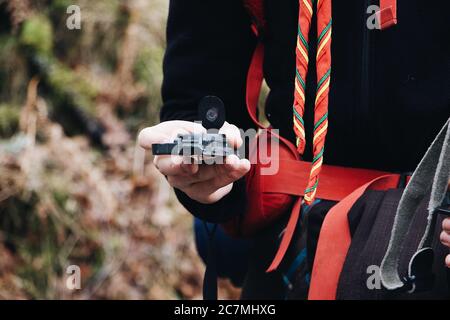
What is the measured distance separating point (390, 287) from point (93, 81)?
2292mm

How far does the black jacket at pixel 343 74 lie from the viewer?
111cm

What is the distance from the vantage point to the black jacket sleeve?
Answer: 130 centimetres

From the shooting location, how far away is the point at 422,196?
1.05m

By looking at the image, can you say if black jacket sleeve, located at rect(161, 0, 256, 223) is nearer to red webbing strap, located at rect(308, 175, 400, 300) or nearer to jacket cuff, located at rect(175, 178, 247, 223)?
jacket cuff, located at rect(175, 178, 247, 223)

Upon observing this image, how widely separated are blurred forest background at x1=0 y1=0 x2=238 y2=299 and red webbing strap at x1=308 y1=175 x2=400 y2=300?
154 cm

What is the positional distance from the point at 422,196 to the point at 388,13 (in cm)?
31

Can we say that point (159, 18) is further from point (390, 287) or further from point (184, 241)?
point (390, 287)

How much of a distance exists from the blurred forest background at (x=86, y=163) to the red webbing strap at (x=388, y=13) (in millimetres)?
1724

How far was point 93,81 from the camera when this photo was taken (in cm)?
304
